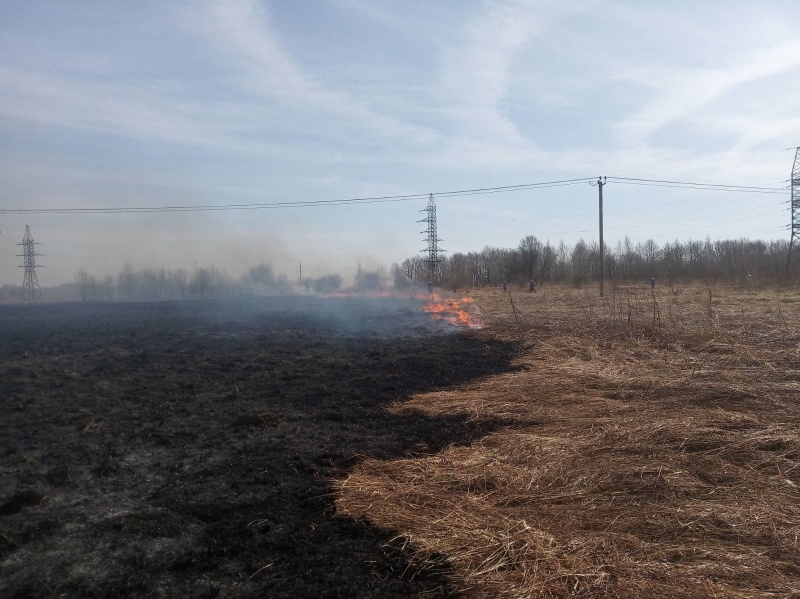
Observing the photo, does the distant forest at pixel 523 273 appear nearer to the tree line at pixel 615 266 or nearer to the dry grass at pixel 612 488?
the tree line at pixel 615 266

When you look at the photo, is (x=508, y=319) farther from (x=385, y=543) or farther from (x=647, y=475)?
(x=385, y=543)

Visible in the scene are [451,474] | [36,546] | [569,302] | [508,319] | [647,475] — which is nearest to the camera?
[36,546]

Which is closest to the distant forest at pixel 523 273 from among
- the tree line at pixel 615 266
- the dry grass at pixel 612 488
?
the tree line at pixel 615 266

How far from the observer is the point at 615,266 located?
142 feet

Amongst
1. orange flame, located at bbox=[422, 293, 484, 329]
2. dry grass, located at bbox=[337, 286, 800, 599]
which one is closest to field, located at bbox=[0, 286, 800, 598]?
dry grass, located at bbox=[337, 286, 800, 599]

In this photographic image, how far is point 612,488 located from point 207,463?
379 cm

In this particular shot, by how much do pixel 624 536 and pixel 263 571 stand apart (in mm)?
2346

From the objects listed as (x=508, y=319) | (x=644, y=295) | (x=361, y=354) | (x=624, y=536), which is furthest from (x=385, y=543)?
(x=644, y=295)

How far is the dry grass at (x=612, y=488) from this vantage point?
133 inches

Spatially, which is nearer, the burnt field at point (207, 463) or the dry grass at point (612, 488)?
the dry grass at point (612, 488)

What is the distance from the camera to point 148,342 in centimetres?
1594

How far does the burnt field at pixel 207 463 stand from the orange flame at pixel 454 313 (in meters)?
6.98

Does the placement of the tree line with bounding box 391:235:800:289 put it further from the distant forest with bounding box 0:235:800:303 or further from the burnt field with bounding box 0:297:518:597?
the burnt field with bounding box 0:297:518:597

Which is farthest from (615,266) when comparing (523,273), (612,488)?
(612,488)
